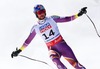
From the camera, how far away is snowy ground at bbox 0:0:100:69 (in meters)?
7.88

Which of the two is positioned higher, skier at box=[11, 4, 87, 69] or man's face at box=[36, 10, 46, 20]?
man's face at box=[36, 10, 46, 20]

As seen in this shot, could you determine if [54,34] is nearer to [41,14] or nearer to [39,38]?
[41,14]

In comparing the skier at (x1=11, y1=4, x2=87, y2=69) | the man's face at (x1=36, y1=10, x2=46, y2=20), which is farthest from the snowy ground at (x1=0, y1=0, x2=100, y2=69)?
the man's face at (x1=36, y1=10, x2=46, y2=20)

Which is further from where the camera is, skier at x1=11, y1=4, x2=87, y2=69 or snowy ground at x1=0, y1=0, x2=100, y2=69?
snowy ground at x1=0, y1=0, x2=100, y2=69

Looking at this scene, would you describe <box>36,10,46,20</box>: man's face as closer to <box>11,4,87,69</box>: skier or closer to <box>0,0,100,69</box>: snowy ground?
<box>11,4,87,69</box>: skier

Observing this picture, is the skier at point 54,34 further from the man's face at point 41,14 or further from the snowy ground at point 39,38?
the snowy ground at point 39,38

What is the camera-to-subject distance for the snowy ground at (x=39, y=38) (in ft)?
25.9

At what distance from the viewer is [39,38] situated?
9.28 m

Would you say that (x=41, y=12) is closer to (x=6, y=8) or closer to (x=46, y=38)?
(x=46, y=38)

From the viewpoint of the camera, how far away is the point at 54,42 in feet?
21.4

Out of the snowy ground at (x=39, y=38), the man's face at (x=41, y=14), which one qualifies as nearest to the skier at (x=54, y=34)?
the man's face at (x=41, y=14)

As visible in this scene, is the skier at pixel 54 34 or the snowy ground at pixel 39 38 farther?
the snowy ground at pixel 39 38

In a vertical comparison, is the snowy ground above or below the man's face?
below

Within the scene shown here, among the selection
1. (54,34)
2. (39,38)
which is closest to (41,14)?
(54,34)
